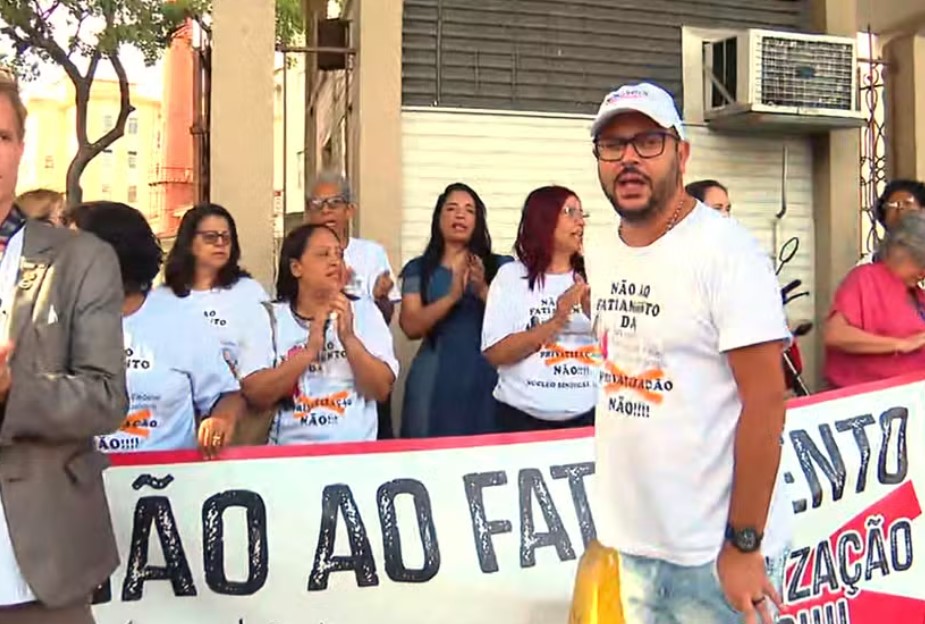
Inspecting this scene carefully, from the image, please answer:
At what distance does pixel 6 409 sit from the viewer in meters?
2.09

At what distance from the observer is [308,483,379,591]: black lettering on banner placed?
359 cm

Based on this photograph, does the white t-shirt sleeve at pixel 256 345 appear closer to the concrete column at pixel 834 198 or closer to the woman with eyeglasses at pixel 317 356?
the woman with eyeglasses at pixel 317 356

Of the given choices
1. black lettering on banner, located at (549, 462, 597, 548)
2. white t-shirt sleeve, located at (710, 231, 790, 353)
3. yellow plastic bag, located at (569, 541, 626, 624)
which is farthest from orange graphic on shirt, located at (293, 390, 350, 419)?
white t-shirt sleeve, located at (710, 231, 790, 353)

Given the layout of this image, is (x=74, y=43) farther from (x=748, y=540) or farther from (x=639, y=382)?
(x=748, y=540)

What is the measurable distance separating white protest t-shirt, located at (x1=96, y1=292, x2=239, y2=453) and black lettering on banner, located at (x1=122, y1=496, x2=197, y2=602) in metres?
0.22

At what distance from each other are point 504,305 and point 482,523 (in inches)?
48.5

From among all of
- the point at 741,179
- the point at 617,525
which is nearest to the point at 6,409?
the point at 617,525

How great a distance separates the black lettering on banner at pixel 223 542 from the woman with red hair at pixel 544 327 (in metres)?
1.45

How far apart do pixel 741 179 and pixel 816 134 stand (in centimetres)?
67

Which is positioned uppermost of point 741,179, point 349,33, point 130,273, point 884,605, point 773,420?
point 349,33

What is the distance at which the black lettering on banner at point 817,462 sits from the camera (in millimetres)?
4145

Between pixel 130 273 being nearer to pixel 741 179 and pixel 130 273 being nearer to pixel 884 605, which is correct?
pixel 884 605

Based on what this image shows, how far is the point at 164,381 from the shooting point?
363cm

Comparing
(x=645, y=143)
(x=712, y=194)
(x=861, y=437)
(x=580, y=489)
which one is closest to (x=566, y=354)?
(x=580, y=489)
